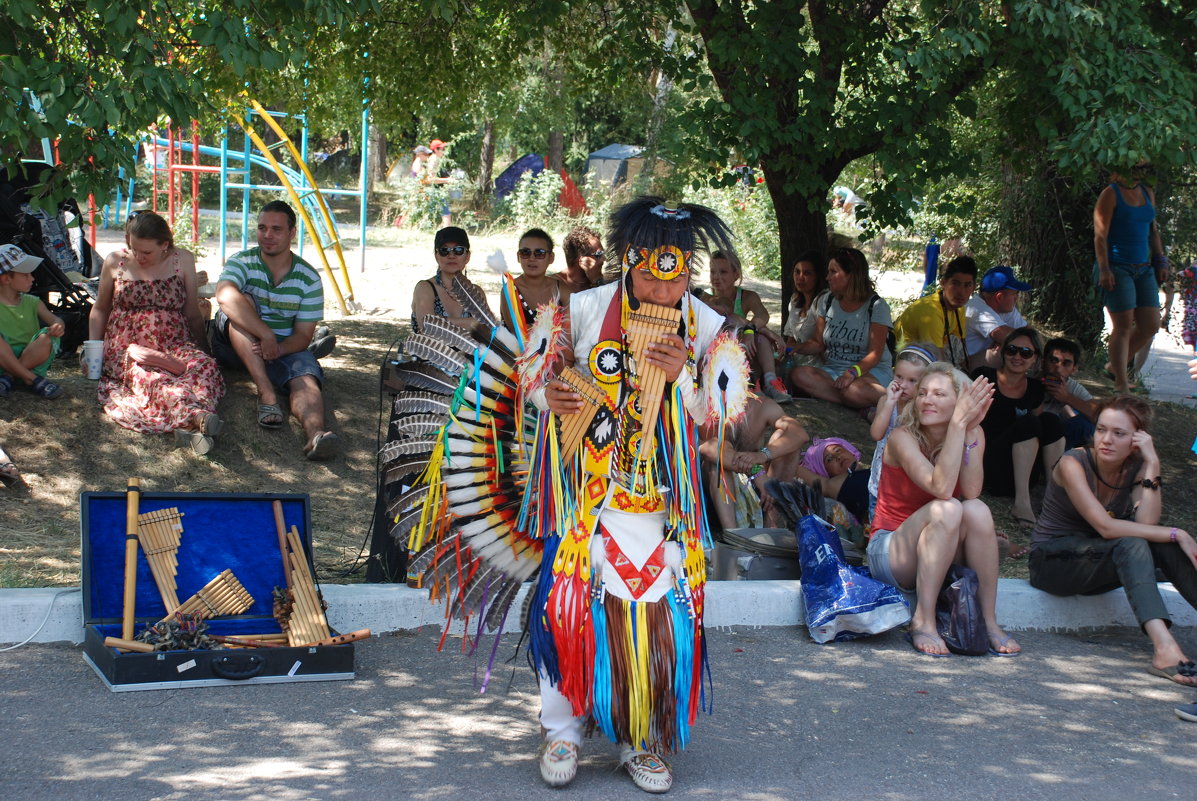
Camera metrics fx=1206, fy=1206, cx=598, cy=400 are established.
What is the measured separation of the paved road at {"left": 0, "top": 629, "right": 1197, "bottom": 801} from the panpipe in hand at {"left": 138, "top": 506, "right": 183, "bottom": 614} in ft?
1.23

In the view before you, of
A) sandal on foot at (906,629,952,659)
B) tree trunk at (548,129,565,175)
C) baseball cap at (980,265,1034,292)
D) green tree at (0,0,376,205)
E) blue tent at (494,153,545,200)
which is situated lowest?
sandal on foot at (906,629,952,659)

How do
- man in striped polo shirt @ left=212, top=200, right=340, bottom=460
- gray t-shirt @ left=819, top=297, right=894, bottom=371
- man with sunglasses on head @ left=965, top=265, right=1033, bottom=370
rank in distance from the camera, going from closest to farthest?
man in striped polo shirt @ left=212, top=200, right=340, bottom=460 → gray t-shirt @ left=819, top=297, right=894, bottom=371 → man with sunglasses on head @ left=965, top=265, right=1033, bottom=370

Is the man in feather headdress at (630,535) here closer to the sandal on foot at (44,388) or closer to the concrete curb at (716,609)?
the concrete curb at (716,609)

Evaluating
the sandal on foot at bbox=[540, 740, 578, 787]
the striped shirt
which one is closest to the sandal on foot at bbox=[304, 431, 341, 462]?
the striped shirt

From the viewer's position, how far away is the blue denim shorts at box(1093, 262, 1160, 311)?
31.1 ft

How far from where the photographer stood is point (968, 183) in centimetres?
1305

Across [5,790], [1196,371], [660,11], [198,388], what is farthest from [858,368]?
[5,790]

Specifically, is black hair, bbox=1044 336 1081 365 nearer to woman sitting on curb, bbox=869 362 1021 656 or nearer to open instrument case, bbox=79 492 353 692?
woman sitting on curb, bbox=869 362 1021 656

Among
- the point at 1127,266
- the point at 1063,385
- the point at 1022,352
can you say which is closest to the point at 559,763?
the point at 1022,352

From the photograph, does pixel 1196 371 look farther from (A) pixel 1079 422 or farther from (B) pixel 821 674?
(A) pixel 1079 422

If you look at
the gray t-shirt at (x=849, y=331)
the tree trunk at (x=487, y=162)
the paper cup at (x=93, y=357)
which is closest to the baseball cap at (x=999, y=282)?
the gray t-shirt at (x=849, y=331)

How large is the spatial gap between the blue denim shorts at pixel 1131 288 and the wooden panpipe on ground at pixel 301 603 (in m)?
7.18

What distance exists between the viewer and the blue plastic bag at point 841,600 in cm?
496

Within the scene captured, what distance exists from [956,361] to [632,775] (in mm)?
5469
